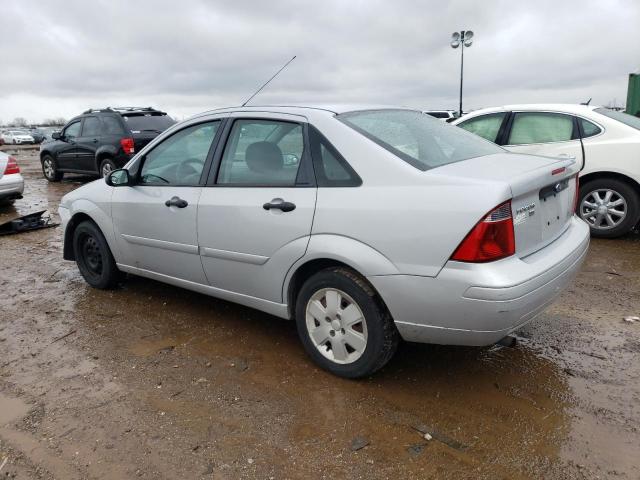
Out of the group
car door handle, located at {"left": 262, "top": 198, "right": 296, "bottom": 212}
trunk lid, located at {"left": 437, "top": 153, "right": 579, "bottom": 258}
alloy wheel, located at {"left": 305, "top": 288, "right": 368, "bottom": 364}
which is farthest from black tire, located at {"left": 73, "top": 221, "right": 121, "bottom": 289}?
trunk lid, located at {"left": 437, "top": 153, "right": 579, "bottom": 258}

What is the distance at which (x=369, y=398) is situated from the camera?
2.94m

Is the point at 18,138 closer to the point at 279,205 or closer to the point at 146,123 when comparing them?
the point at 146,123

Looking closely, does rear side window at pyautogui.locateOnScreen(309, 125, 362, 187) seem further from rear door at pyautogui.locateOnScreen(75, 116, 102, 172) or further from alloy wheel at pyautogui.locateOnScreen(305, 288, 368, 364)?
rear door at pyautogui.locateOnScreen(75, 116, 102, 172)

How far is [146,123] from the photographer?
1149 centimetres

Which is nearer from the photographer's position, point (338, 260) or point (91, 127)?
point (338, 260)

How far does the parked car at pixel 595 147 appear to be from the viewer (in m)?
6.07

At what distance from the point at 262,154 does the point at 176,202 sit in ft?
2.60

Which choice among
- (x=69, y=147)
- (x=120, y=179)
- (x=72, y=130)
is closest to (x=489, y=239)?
(x=120, y=179)

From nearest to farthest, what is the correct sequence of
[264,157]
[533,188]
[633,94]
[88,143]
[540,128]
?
[533,188] < [264,157] < [540,128] < [88,143] < [633,94]

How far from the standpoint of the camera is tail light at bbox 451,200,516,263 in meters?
2.47

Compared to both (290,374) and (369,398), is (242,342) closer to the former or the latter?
(290,374)

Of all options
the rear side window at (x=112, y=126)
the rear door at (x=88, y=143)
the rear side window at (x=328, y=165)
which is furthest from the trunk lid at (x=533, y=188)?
the rear door at (x=88, y=143)

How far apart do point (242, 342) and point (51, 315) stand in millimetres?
1804

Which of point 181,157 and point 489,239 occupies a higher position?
point 181,157
